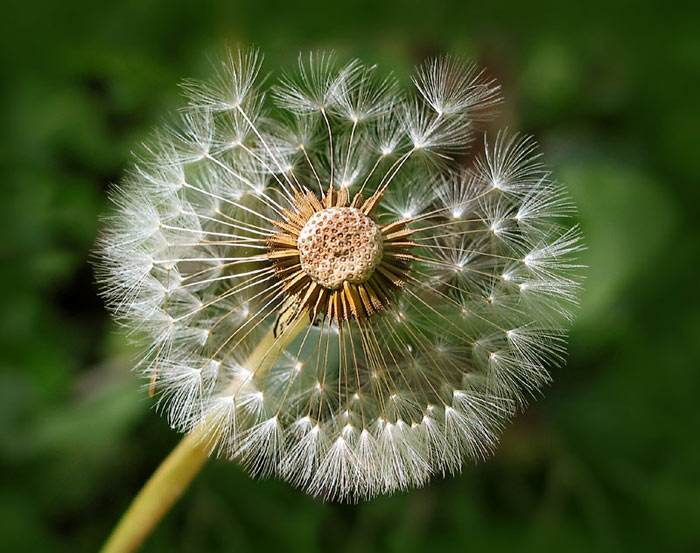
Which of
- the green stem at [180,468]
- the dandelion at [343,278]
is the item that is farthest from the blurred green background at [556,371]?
the dandelion at [343,278]

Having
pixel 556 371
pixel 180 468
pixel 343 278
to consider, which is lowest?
pixel 180 468

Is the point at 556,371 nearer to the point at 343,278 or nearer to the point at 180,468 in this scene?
the point at 343,278

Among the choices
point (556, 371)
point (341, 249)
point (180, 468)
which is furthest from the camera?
point (556, 371)

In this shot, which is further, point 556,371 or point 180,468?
point 556,371

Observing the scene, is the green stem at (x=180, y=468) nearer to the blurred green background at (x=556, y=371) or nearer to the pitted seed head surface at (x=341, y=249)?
the pitted seed head surface at (x=341, y=249)

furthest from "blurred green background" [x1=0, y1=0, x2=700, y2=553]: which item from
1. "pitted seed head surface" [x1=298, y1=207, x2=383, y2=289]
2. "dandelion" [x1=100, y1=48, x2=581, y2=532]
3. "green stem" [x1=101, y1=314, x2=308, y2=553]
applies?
"pitted seed head surface" [x1=298, y1=207, x2=383, y2=289]

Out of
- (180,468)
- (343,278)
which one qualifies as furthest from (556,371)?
(180,468)
